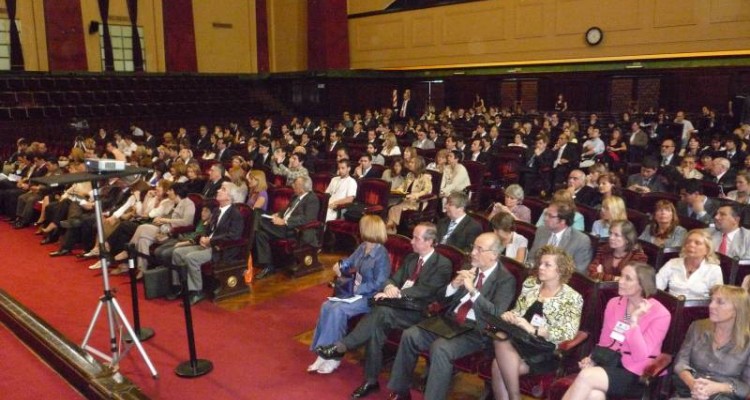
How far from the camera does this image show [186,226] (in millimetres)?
6277

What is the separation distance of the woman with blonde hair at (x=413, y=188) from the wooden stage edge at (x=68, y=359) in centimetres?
357

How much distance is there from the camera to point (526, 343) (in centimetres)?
328

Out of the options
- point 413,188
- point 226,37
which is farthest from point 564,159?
point 226,37

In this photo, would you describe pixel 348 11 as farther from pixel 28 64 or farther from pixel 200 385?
pixel 200 385

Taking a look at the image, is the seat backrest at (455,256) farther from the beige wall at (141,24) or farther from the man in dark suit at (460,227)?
the beige wall at (141,24)

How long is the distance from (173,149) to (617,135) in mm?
7821

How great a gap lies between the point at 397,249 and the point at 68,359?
7.97ft

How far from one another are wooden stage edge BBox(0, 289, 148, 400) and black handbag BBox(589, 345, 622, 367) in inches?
104

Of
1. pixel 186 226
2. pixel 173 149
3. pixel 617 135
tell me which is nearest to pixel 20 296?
pixel 186 226

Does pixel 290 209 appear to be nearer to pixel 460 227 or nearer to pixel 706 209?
pixel 460 227

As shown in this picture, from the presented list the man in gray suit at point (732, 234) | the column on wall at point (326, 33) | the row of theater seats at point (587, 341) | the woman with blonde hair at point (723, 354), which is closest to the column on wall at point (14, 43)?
the column on wall at point (326, 33)

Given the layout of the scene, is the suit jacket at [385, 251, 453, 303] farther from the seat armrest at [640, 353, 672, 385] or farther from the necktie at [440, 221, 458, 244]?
the seat armrest at [640, 353, 672, 385]

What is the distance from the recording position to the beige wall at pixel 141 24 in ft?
57.2

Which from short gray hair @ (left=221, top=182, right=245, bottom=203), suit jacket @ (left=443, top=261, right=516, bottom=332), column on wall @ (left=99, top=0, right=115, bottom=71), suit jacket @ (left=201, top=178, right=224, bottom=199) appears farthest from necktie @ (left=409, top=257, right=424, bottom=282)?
column on wall @ (left=99, top=0, right=115, bottom=71)
